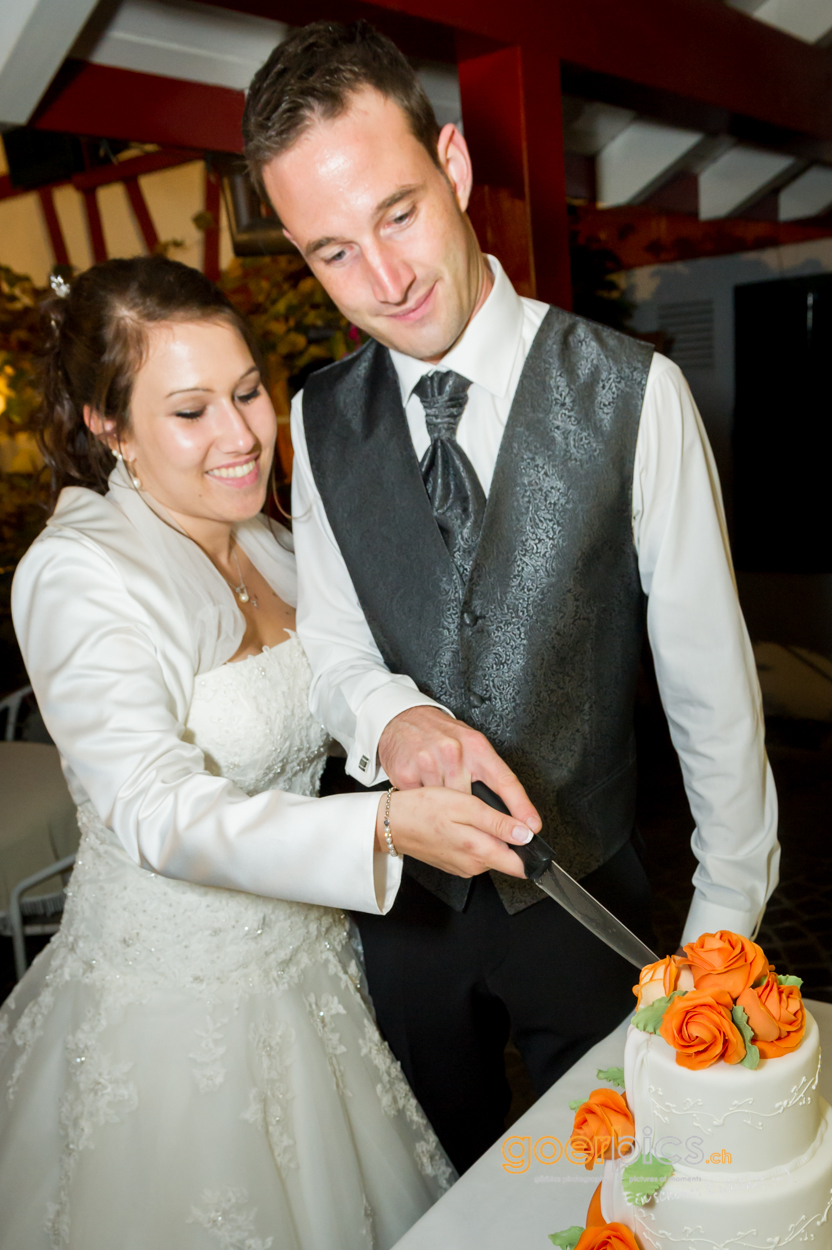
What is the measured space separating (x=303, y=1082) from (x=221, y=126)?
2.49 m

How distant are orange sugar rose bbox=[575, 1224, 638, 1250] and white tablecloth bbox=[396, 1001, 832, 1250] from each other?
0.12 metres

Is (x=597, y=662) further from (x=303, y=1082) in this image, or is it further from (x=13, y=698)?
(x=13, y=698)

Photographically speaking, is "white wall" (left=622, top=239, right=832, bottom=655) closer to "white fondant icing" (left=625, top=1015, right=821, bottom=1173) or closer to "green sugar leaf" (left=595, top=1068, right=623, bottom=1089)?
"green sugar leaf" (left=595, top=1068, right=623, bottom=1089)

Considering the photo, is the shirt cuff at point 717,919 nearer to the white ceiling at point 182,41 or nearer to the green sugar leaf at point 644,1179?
the green sugar leaf at point 644,1179

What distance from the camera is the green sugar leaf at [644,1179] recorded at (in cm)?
79

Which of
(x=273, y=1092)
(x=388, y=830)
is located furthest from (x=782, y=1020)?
(x=273, y=1092)

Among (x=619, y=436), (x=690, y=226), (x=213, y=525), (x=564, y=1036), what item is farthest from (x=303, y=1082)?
(x=690, y=226)

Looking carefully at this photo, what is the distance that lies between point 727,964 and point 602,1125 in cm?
19

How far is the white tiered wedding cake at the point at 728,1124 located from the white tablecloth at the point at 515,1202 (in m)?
0.14

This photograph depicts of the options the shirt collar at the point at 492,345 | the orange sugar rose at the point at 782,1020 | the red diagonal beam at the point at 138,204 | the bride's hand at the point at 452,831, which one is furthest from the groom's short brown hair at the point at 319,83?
the red diagonal beam at the point at 138,204

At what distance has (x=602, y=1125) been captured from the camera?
896 millimetres

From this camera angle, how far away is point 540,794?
142cm

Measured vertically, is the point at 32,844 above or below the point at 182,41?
below

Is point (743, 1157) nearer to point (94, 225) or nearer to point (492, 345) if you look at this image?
point (492, 345)
